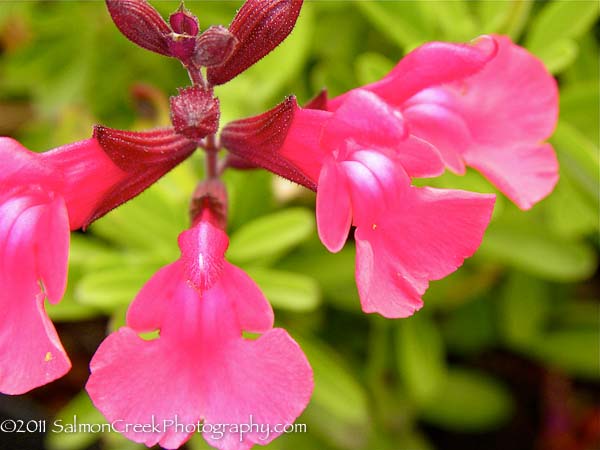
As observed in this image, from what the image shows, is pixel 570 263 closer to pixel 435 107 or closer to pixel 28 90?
pixel 435 107

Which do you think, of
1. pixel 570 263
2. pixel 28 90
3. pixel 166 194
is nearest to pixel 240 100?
pixel 166 194

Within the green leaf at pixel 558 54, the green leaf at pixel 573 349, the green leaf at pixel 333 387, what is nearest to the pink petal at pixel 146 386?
the green leaf at pixel 333 387

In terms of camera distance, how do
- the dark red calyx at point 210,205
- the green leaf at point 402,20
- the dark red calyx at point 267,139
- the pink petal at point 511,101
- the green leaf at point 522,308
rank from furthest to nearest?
the green leaf at point 522,308 < the green leaf at point 402,20 < the pink petal at point 511,101 < the dark red calyx at point 210,205 < the dark red calyx at point 267,139

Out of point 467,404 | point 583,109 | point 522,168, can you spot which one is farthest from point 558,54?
point 467,404

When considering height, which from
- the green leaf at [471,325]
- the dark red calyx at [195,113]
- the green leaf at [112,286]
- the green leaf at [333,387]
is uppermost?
the dark red calyx at [195,113]

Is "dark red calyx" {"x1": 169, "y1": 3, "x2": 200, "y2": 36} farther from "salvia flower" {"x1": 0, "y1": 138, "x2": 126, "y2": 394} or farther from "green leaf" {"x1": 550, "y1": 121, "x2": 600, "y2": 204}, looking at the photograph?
"green leaf" {"x1": 550, "y1": 121, "x2": 600, "y2": 204}

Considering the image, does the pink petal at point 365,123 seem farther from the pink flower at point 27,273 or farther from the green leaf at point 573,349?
the green leaf at point 573,349
